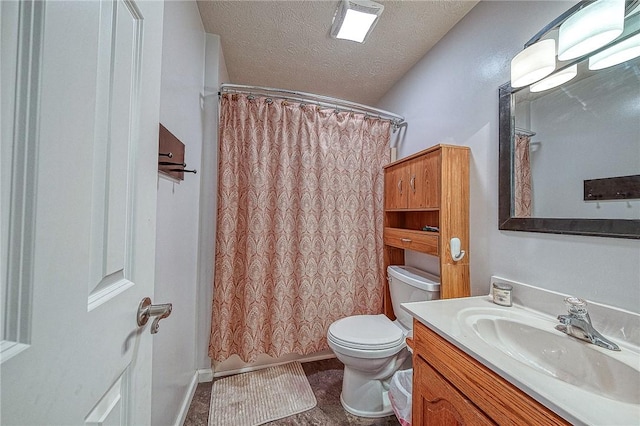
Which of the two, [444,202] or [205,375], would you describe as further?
[205,375]

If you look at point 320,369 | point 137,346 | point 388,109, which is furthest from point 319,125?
point 320,369

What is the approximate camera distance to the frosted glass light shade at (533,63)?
0.94 meters

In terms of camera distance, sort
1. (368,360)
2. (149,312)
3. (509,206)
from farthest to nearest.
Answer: (368,360) < (509,206) < (149,312)

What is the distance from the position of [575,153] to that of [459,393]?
3.08 feet

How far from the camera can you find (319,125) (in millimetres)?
1796

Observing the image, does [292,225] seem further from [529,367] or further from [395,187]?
[529,367]

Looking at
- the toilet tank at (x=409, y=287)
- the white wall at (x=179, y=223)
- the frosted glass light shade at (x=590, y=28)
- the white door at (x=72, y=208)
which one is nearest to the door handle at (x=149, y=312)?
the white door at (x=72, y=208)

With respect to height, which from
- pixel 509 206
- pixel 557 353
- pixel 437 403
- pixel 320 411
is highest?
pixel 509 206

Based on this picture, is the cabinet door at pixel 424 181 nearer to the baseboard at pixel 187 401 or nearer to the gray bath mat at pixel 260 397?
the gray bath mat at pixel 260 397

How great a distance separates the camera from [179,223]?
1236mm

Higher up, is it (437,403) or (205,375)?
(437,403)

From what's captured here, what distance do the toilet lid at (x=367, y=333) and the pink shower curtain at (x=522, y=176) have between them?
2.96 feet

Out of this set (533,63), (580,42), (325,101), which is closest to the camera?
(580,42)

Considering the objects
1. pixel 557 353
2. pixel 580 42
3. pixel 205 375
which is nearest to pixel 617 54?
pixel 580 42
